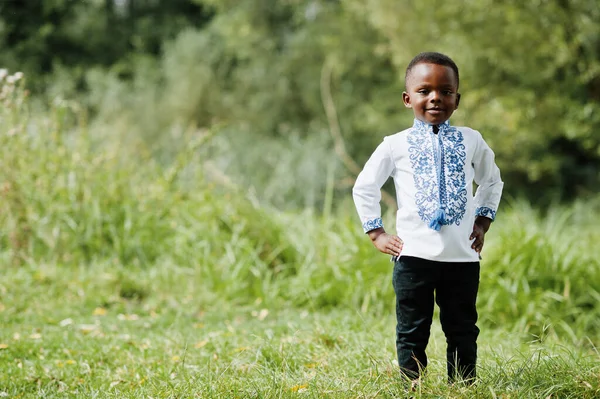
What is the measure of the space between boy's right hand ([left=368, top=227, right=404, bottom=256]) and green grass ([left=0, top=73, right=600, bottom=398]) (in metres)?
0.51

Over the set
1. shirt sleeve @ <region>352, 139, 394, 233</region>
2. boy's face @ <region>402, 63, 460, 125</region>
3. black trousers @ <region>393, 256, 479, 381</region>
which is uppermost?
boy's face @ <region>402, 63, 460, 125</region>

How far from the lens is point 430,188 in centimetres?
260

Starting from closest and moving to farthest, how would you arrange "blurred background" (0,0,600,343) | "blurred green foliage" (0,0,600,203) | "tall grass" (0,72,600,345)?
"tall grass" (0,72,600,345) → "blurred background" (0,0,600,343) → "blurred green foliage" (0,0,600,203)

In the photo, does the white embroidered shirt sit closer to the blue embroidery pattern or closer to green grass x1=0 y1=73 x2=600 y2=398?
the blue embroidery pattern

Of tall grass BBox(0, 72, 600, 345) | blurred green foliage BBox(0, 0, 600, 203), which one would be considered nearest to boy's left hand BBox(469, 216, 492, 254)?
tall grass BBox(0, 72, 600, 345)

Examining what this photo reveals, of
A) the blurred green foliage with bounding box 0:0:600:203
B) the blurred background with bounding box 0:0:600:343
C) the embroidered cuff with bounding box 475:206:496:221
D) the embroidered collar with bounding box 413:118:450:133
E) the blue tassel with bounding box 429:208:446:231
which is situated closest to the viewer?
the blue tassel with bounding box 429:208:446:231

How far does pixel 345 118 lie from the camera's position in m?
14.0

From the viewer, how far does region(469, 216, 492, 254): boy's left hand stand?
2.70 metres

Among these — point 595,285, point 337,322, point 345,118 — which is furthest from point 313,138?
point 337,322

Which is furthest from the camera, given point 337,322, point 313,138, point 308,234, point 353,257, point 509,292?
point 313,138

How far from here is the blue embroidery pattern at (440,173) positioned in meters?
2.58

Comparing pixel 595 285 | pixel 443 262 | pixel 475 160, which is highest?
pixel 475 160

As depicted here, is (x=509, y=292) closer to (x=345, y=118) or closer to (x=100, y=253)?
(x=100, y=253)

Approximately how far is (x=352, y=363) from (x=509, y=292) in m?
2.29
